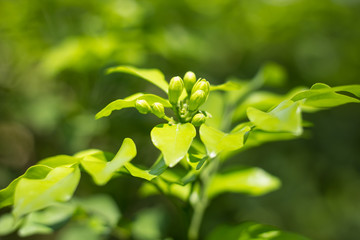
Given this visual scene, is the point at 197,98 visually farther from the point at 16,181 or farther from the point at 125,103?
the point at 16,181

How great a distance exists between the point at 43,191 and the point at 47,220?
49cm

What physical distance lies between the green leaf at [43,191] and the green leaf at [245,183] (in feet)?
1.82

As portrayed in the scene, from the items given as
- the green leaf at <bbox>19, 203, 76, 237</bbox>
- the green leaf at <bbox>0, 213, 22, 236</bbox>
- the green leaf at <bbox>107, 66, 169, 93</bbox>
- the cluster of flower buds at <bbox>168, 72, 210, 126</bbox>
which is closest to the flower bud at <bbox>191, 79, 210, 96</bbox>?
the cluster of flower buds at <bbox>168, 72, 210, 126</bbox>

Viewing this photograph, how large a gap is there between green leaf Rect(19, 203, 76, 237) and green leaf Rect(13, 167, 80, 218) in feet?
1.35

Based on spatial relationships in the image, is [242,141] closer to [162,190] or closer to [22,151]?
[162,190]

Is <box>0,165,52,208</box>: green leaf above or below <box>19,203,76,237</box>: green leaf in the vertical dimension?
above

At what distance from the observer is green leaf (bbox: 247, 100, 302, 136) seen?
19.8 inches

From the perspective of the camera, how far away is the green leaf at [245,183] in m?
1.02

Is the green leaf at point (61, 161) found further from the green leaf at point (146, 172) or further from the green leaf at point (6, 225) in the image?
→ the green leaf at point (6, 225)

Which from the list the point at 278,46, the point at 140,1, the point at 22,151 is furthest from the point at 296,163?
the point at 22,151

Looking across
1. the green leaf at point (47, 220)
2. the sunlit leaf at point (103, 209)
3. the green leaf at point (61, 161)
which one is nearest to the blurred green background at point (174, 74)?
the sunlit leaf at point (103, 209)

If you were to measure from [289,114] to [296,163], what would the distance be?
2638 millimetres

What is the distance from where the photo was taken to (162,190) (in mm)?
843

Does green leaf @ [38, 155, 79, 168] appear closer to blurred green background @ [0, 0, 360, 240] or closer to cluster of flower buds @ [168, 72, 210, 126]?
cluster of flower buds @ [168, 72, 210, 126]
